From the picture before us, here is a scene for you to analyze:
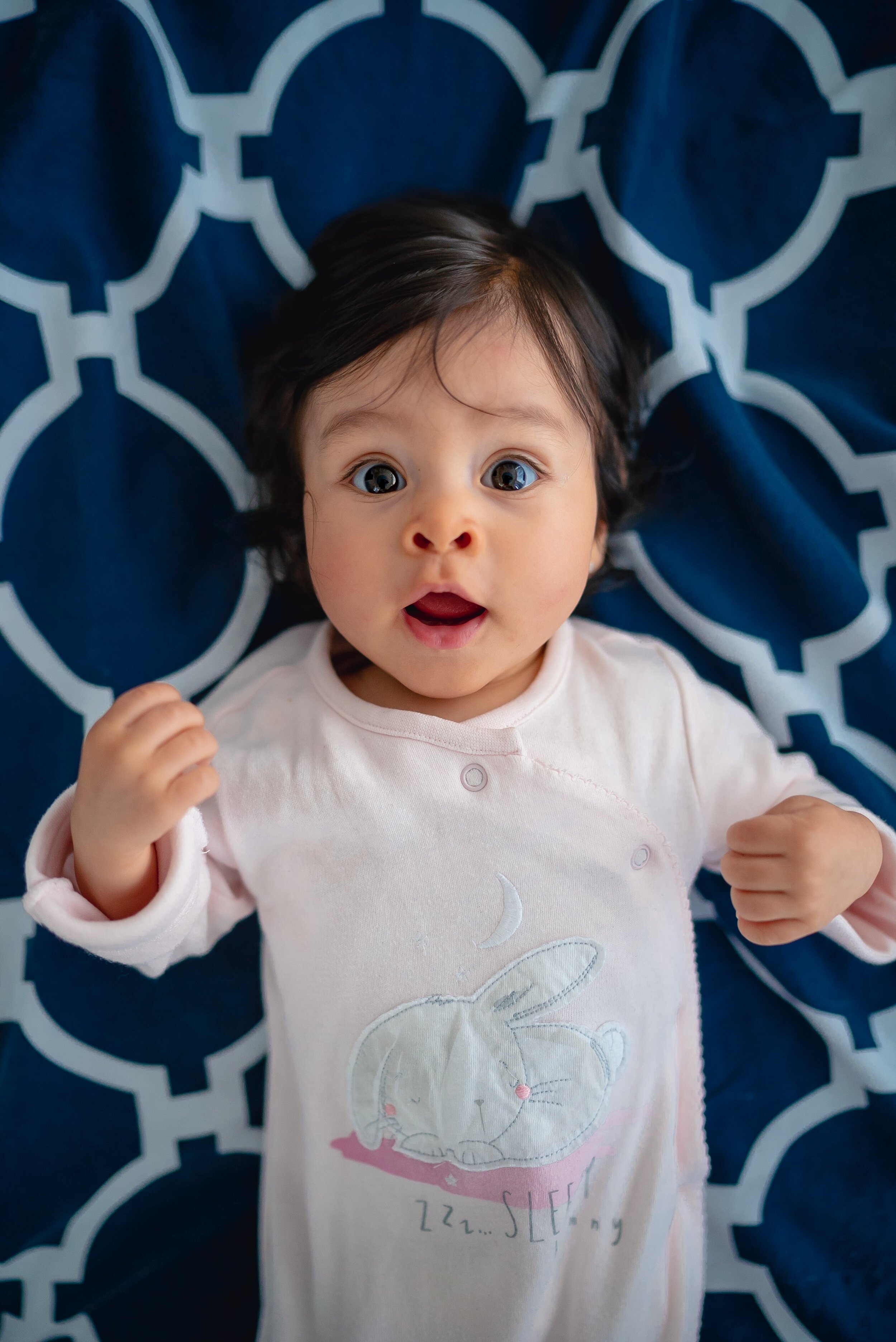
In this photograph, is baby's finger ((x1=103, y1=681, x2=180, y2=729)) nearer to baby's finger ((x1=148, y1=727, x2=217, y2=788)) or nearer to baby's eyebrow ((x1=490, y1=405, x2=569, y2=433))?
baby's finger ((x1=148, y1=727, x2=217, y2=788))

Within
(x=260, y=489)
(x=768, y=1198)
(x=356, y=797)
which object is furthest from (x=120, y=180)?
(x=768, y=1198)

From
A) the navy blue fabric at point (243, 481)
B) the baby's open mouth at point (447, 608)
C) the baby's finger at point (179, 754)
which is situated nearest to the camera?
the baby's finger at point (179, 754)

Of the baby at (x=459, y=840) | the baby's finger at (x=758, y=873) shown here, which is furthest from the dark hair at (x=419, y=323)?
the baby's finger at (x=758, y=873)

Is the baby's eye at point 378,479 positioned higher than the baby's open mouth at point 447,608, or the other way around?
the baby's eye at point 378,479

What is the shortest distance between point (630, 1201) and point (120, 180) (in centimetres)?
126

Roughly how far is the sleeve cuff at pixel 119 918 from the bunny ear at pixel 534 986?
0.29 meters

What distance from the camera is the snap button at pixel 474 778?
2.87 feet

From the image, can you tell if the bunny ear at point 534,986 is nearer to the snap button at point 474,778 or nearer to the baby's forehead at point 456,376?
the snap button at point 474,778

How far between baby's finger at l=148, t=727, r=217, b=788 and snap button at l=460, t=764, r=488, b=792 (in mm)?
250

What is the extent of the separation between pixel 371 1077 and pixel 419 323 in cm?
72

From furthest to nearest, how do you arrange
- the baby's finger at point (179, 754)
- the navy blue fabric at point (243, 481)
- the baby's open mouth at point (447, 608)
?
1. the navy blue fabric at point (243, 481)
2. the baby's open mouth at point (447, 608)
3. the baby's finger at point (179, 754)

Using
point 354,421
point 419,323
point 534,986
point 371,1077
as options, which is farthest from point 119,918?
point 419,323

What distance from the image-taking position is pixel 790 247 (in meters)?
1.05

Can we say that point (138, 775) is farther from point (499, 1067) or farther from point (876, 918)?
point (876, 918)
